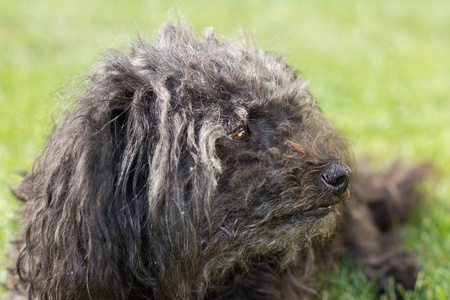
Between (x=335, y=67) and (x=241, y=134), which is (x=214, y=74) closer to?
(x=241, y=134)

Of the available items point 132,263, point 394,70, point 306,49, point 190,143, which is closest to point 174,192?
point 190,143

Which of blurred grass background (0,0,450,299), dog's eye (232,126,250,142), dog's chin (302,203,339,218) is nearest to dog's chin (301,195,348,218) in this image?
dog's chin (302,203,339,218)

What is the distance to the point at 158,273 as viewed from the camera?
2.46 m

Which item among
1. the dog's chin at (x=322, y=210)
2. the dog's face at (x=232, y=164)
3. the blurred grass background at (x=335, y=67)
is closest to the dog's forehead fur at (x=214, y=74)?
the dog's face at (x=232, y=164)

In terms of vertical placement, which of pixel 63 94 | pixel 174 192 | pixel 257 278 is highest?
pixel 63 94

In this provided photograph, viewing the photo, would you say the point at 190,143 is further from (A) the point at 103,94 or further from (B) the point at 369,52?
(B) the point at 369,52

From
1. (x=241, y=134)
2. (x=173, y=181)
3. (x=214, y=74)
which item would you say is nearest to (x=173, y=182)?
(x=173, y=181)

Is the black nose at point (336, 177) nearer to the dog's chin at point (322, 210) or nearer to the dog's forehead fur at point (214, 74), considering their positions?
the dog's chin at point (322, 210)

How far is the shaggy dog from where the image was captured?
236 cm

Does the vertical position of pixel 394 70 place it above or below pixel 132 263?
below

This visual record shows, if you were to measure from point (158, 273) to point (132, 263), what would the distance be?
0.12 meters

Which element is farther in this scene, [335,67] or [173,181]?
[335,67]

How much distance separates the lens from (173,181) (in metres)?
2.36

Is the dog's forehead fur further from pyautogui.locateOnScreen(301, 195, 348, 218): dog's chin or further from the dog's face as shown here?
pyautogui.locateOnScreen(301, 195, 348, 218): dog's chin
